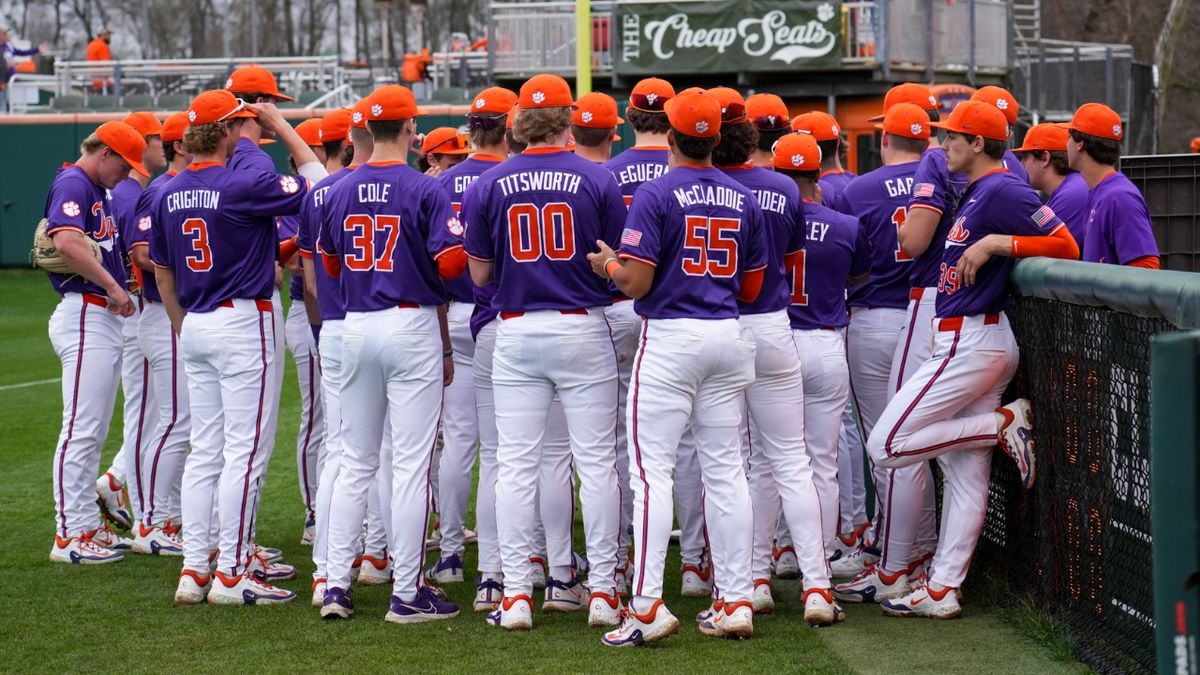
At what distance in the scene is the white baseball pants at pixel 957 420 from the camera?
5621 millimetres

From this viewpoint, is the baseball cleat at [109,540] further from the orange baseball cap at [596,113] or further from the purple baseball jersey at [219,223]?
the orange baseball cap at [596,113]

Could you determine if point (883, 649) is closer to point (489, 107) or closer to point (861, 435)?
point (861, 435)

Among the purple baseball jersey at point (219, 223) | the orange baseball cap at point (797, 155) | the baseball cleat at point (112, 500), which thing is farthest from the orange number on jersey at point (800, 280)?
the baseball cleat at point (112, 500)

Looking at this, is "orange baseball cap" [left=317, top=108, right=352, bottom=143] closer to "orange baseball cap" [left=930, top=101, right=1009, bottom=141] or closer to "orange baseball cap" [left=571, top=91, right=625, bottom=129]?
"orange baseball cap" [left=571, top=91, right=625, bottom=129]

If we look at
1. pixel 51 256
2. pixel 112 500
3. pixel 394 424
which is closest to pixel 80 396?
pixel 51 256

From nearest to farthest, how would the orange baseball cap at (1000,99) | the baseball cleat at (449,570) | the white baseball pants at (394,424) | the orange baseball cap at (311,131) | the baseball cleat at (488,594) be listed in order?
the white baseball pants at (394,424) < the baseball cleat at (488,594) < the orange baseball cap at (1000,99) < the baseball cleat at (449,570) < the orange baseball cap at (311,131)

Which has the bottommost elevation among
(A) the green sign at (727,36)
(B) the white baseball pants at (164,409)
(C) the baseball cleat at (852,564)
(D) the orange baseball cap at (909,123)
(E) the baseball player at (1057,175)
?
(C) the baseball cleat at (852,564)

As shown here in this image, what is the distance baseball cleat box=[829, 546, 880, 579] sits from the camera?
6750 mm

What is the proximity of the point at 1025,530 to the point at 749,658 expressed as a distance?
4.50ft

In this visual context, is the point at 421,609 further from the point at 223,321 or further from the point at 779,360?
the point at 779,360

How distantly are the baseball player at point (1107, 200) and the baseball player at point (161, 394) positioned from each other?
13.6 feet

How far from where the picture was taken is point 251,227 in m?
6.21

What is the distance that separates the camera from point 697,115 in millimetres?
5344

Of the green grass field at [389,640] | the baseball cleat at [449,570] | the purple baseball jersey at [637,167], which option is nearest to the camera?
the green grass field at [389,640]
